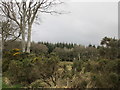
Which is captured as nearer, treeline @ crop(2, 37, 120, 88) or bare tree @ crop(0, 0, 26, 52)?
treeline @ crop(2, 37, 120, 88)

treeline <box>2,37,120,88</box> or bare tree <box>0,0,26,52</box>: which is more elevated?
bare tree <box>0,0,26,52</box>

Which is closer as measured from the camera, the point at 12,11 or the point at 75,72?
the point at 75,72

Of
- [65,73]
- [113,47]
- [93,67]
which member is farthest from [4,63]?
[113,47]

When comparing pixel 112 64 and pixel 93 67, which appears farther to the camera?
pixel 93 67

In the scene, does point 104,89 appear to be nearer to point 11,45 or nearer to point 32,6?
point 32,6

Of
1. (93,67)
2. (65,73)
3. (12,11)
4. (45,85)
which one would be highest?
(12,11)

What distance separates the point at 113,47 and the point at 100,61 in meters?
0.49

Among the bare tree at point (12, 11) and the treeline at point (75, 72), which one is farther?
the bare tree at point (12, 11)

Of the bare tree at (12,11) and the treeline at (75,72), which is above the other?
the bare tree at (12,11)

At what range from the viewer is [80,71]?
16.5 feet

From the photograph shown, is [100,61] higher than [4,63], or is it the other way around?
[100,61]

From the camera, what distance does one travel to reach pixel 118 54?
3.78 meters

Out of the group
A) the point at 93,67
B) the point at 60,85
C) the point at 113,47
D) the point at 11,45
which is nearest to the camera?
the point at 113,47

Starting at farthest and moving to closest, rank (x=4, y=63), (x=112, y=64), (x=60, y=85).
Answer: (x=4, y=63), (x=60, y=85), (x=112, y=64)
